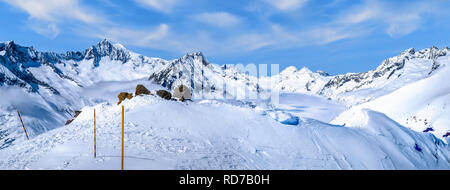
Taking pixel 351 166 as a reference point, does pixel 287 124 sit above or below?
above

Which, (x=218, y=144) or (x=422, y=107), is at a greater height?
(x=422, y=107)

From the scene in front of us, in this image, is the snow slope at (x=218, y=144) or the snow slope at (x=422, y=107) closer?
the snow slope at (x=218, y=144)

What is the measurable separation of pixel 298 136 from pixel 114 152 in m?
11.9

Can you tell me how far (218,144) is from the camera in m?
16.4

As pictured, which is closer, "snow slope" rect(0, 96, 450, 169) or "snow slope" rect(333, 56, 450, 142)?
"snow slope" rect(0, 96, 450, 169)

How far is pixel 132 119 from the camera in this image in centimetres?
1923

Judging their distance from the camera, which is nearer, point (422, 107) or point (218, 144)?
point (218, 144)

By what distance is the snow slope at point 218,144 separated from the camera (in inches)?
522

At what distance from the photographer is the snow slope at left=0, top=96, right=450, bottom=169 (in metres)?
13.3

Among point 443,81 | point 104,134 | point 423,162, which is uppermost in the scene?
point 443,81
